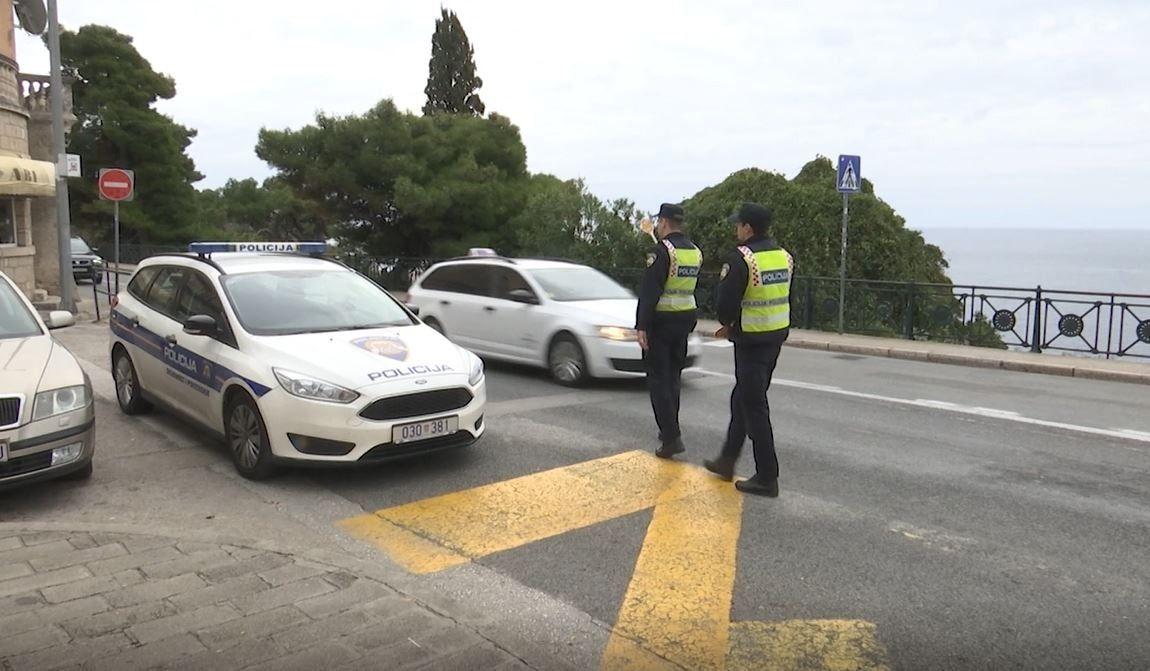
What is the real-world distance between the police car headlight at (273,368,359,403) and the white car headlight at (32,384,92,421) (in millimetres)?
1245

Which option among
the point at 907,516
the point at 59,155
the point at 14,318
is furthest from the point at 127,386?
the point at 59,155

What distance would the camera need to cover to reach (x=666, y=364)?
6574 millimetres

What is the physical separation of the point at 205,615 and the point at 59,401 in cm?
254

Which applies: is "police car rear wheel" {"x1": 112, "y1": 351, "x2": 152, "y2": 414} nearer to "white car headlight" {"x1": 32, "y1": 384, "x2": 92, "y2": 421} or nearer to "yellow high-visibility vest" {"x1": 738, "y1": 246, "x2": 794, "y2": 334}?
"white car headlight" {"x1": 32, "y1": 384, "x2": 92, "y2": 421}

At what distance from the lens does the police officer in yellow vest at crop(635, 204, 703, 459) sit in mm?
6402

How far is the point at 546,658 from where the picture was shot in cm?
352

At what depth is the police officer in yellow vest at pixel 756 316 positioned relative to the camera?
554 centimetres

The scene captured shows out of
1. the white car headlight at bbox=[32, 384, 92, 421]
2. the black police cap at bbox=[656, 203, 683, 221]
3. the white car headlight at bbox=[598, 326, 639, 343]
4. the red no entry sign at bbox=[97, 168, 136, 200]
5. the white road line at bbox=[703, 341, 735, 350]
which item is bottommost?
the white road line at bbox=[703, 341, 735, 350]

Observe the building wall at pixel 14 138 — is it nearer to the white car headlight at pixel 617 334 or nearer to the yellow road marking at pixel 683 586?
the white car headlight at pixel 617 334

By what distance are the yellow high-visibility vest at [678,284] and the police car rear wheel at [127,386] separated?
15.8 feet

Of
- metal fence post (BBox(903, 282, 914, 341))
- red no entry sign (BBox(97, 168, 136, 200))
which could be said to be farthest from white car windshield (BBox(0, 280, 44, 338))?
metal fence post (BBox(903, 282, 914, 341))

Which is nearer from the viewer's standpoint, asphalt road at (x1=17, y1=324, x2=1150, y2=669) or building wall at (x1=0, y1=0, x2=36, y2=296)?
asphalt road at (x1=17, y1=324, x2=1150, y2=669)

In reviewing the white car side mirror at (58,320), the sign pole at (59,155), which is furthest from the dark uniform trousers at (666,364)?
the sign pole at (59,155)

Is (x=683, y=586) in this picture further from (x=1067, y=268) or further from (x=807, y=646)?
(x=1067, y=268)
